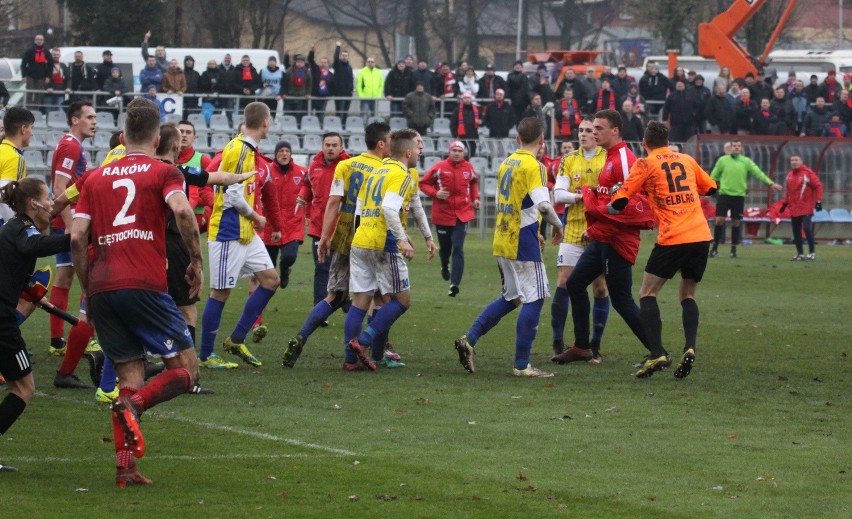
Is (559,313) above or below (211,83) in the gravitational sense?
below

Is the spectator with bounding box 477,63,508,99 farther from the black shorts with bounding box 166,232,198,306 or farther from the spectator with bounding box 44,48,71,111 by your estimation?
the black shorts with bounding box 166,232,198,306

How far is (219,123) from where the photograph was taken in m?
31.3

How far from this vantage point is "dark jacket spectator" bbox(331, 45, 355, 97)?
33.1m

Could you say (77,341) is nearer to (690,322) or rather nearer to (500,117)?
(690,322)

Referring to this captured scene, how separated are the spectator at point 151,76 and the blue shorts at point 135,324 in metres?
24.5

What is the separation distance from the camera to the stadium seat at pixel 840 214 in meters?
30.6

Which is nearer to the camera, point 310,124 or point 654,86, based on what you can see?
point 310,124

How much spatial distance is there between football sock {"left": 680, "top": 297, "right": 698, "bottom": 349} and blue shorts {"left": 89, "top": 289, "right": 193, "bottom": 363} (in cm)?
498

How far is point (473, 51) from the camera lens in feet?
204

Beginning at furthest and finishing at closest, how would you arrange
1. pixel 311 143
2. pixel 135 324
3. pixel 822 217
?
pixel 311 143 → pixel 822 217 → pixel 135 324

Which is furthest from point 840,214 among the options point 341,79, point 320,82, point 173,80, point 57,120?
point 57,120

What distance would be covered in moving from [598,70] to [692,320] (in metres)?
28.8

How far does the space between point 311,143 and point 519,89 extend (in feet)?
16.2

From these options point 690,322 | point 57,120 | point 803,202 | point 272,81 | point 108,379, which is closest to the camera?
point 108,379
